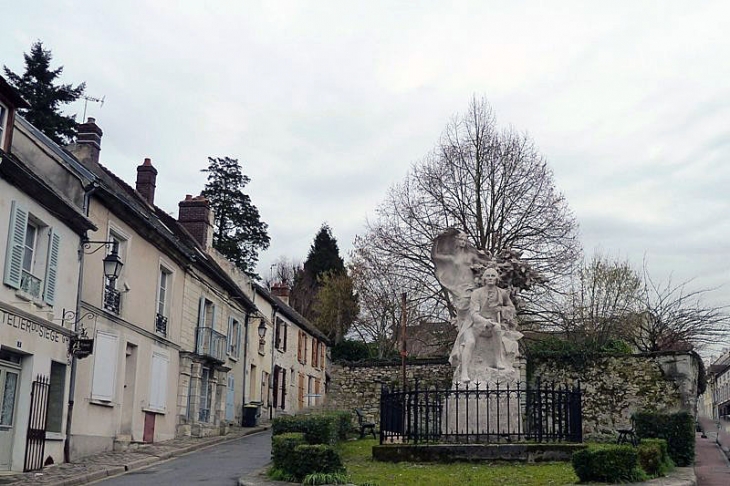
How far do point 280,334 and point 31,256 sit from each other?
71.9 ft

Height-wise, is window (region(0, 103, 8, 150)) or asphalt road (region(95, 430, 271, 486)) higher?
window (region(0, 103, 8, 150))

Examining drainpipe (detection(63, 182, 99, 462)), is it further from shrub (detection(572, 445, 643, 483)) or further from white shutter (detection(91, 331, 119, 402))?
shrub (detection(572, 445, 643, 483))

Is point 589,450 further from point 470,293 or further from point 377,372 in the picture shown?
point 377,372

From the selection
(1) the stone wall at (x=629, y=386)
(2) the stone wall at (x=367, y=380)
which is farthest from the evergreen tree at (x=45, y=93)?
(1) the stone wall at (x=629, y=386)

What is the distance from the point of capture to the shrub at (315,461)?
10938mm

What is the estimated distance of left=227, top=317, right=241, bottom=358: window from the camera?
27859 millimetres

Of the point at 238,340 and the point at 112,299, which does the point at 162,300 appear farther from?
the point at 238,340

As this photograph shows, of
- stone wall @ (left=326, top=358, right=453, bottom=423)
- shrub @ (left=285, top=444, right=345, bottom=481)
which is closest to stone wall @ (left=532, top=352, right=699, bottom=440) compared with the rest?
stone wall @ (left=326, top=358, right=453, bottom=423)

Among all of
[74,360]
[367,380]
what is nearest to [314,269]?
[367,380]

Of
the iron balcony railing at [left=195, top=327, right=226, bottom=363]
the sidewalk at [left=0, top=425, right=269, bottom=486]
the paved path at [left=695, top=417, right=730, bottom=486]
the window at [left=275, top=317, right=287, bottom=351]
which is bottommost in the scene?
the sidewalk at [left=0, top=425, right=269, bottom=486]

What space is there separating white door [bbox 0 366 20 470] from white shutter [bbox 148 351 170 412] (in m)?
6.32

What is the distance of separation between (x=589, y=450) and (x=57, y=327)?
1031 cm

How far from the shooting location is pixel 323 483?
10.4m

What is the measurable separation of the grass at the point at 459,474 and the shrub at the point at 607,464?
244 millimetres
